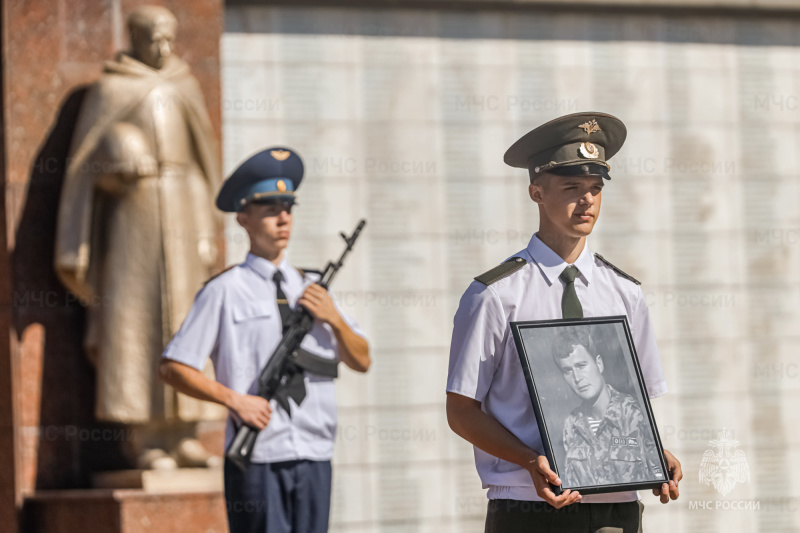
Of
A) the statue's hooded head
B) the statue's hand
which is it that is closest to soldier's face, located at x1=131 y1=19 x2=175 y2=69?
the statue's hooded head

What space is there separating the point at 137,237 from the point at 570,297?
171 inches

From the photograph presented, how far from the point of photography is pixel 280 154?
263 inches

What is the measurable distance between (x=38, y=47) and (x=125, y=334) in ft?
6.18

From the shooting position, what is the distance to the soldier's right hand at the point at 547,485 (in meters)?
3.94

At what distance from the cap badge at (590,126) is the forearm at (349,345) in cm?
219

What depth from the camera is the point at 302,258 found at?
934 cm

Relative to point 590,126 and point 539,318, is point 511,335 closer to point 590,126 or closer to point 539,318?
point 539,318

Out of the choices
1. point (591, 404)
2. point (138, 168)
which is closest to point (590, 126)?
point (591, 404)

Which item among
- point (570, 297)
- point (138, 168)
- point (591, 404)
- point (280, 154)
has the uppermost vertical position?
point (138, 168)

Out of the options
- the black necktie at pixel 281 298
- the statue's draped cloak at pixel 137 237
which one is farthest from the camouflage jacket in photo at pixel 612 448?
the statue's draped cloak at pixel 137 237

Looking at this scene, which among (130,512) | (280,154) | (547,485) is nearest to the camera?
(547,485)

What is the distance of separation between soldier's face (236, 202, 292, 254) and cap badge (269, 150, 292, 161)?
0.28 metres

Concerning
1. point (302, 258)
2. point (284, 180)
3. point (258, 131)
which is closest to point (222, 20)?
point (258, 131)

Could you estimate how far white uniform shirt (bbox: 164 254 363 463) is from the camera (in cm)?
612
